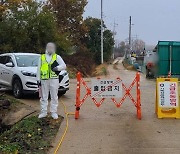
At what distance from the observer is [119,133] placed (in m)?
8.77

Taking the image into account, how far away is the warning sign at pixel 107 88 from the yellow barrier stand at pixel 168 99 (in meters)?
1.04

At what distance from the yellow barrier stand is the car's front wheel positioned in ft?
16.2

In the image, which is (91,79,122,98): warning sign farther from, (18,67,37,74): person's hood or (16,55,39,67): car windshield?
(16,55,39,67): car windshield

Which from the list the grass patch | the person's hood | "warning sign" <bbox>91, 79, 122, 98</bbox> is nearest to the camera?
the grass patch

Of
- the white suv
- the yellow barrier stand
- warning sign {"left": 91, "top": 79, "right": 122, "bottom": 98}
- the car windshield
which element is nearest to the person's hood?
the white suv

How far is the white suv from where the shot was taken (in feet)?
43.1

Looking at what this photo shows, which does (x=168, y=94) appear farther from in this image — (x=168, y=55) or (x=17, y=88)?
(x=168, y=55)

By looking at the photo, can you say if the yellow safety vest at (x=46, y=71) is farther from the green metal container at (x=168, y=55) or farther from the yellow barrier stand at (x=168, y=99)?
the green metal container at (x=168, y=55)

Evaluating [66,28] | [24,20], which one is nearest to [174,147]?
[24,20]

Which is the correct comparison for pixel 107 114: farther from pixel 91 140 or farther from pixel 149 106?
pixel 91 140

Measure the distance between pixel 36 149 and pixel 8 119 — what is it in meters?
3.69

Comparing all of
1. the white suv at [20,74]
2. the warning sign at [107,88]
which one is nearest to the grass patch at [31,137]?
the warning sign at [107,88]

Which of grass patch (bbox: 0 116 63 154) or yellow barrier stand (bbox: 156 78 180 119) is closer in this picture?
grass patch (bbox: 0 116 63 154)

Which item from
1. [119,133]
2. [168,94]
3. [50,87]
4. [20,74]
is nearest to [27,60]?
[20,74]
